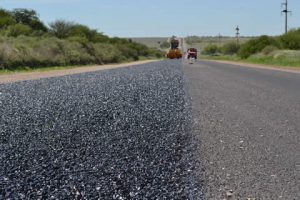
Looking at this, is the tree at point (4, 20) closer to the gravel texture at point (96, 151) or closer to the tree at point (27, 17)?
the tree at point (27, 17)

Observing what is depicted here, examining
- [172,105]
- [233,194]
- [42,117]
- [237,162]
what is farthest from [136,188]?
[172,105]

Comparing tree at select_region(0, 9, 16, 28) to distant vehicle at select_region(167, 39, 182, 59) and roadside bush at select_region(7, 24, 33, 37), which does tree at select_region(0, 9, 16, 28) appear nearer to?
roadside bush at select_region(7, 24, 33, 37)

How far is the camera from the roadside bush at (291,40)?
94125mm

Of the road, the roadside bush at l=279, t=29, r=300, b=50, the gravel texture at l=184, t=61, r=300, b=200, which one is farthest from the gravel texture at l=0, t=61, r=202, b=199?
the roadside bush at l=279, t=29, r=300, b=50

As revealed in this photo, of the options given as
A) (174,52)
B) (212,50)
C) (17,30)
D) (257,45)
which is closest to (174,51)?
(174,52)

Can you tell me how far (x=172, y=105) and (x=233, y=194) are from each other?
7184 mm

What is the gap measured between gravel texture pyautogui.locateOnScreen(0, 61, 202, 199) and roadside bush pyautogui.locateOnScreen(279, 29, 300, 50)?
284 ft

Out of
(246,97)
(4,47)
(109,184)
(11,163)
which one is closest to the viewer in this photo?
(109,184)

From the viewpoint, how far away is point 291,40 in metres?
96.4

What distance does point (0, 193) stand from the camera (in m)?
5.12

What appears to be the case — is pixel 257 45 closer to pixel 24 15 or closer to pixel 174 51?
pixel 174 51

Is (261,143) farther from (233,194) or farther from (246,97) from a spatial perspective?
(246,97)

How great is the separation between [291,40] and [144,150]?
9358 centimetres

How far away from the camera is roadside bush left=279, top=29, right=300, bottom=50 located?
9412 cm
